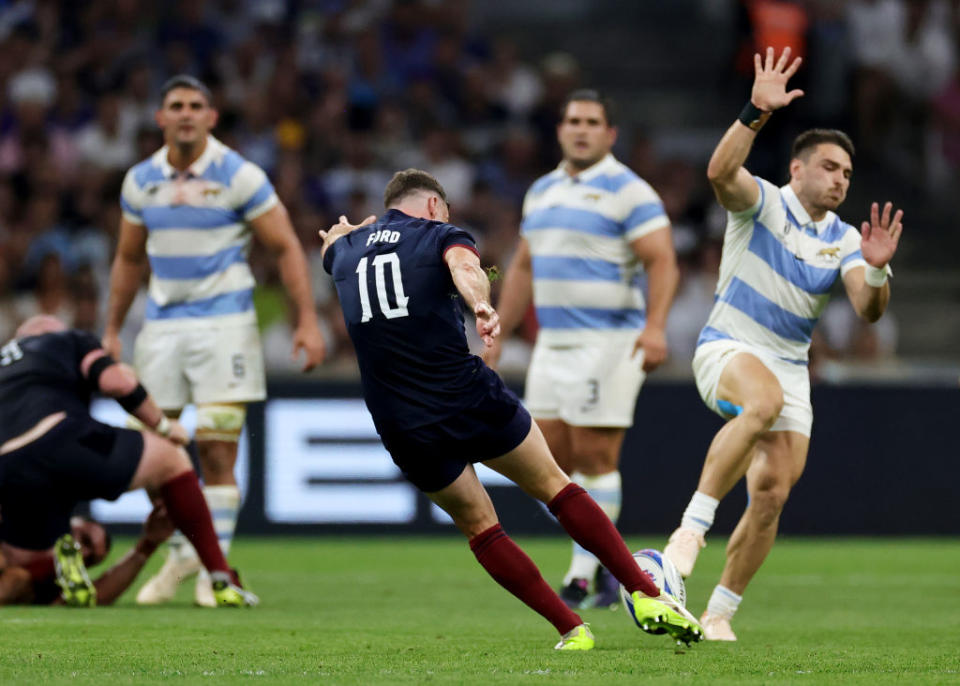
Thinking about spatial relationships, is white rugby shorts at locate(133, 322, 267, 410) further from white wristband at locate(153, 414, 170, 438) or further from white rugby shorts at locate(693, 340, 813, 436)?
white rugby shorts at locate(693, 340, 813, 436)

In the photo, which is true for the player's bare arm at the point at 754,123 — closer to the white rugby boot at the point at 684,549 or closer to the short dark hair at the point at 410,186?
the short dark hair at the point at 410,186

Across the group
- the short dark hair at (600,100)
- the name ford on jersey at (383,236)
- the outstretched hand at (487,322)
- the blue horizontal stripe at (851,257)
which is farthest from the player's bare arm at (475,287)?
the short dark hair at (600,100)

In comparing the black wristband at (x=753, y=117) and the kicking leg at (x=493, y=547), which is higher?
the black wristband at (x=753, y=117)

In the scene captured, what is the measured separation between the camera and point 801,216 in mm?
7926

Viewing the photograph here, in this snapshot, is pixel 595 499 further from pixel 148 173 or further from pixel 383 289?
pixel 383 289

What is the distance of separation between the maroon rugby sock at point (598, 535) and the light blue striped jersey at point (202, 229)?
333cm

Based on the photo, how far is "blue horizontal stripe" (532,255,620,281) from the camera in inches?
376

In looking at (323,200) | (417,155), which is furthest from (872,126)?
(323,200)

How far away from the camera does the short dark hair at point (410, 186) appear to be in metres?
6.76

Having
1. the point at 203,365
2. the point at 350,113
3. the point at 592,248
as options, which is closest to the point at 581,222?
the point at 592,248

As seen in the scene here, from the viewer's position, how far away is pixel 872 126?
1877 cm

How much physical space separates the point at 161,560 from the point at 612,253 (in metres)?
4.56

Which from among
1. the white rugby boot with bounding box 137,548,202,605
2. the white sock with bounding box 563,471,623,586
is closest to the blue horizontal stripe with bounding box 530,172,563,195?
the white sock with bounding box 563,471,623,586

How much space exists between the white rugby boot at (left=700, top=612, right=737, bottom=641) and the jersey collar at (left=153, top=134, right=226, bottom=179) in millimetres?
3808
